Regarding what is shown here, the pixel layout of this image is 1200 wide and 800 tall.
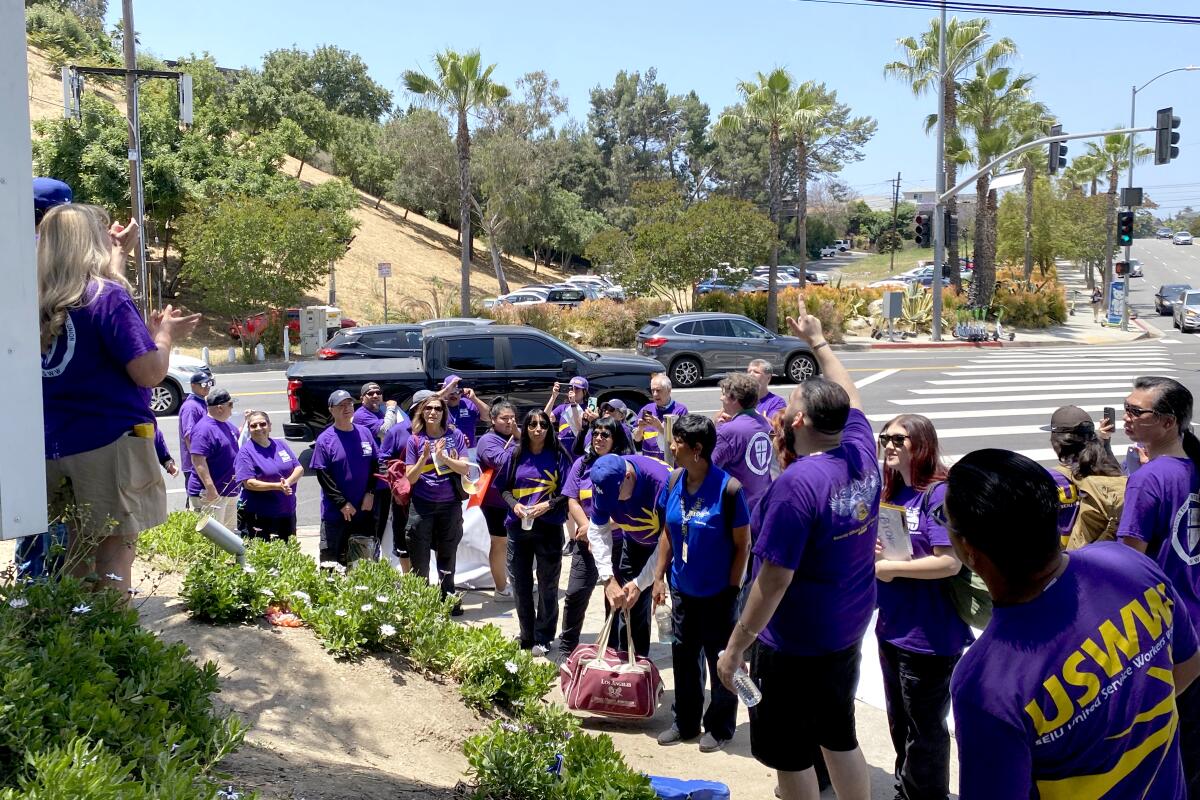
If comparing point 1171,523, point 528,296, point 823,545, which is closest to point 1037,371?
point 1171,523

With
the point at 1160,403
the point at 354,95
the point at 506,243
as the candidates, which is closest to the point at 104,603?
the point at 1160,403

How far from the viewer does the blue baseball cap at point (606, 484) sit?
620cm

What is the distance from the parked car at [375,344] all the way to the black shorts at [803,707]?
52.1 ft

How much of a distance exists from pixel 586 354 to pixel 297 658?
11.2 m

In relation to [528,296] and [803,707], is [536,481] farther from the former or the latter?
[528,296]

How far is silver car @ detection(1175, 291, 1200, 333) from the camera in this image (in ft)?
128

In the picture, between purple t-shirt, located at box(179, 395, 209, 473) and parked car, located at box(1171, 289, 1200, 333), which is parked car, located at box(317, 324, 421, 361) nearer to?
purple t-shirt, located at box(179, 395, 209, 473)

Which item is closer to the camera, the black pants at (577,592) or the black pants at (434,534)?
the black pants at (577,592)

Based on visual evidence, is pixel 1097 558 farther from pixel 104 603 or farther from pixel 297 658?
pixel 297 658

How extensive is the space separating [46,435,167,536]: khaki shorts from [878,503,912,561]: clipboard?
3.08 metres

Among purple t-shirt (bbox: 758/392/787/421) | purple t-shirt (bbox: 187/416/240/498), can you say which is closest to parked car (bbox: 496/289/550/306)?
purple t-shirt (bbox: 187/416/240/498)

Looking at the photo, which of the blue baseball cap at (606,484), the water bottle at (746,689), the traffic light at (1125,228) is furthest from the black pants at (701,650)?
the traffic light at (1125,228)

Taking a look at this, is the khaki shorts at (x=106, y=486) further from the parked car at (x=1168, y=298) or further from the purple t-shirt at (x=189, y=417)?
the parked car at (x=1168, y=298)

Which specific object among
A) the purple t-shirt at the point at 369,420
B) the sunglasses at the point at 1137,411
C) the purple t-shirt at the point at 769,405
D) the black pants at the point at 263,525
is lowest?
the black pants at the point at 263,525
